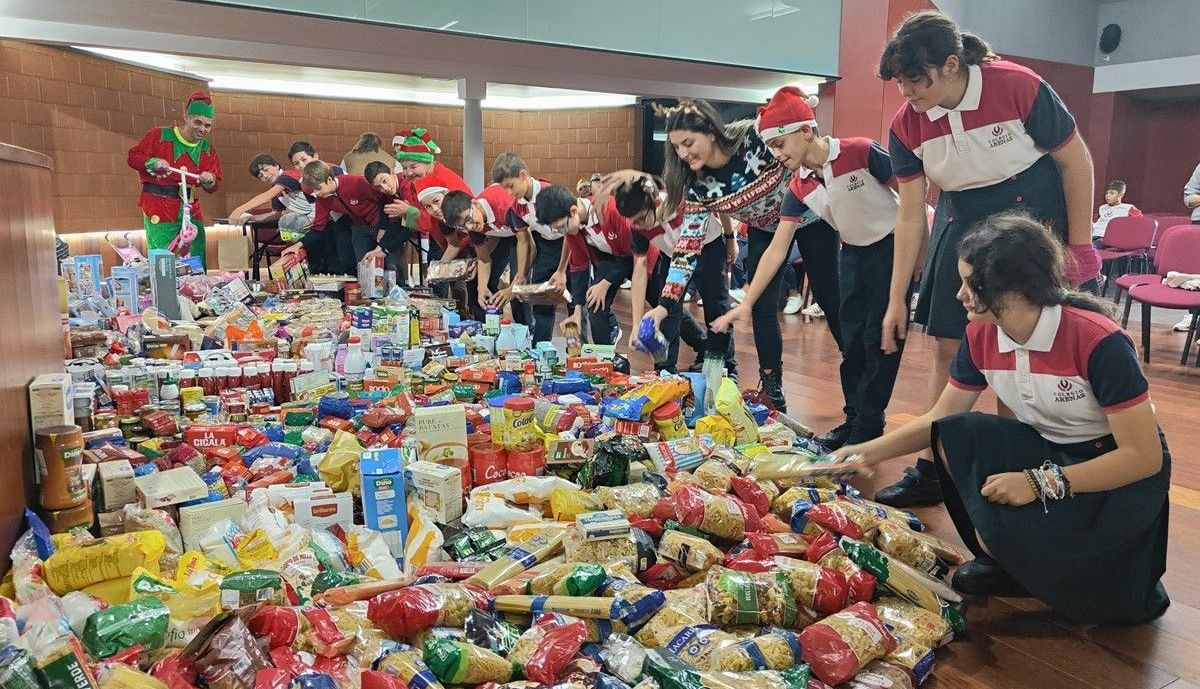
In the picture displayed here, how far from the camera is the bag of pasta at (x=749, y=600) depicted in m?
1.72

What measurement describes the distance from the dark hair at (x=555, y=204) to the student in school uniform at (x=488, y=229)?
25.6 inches

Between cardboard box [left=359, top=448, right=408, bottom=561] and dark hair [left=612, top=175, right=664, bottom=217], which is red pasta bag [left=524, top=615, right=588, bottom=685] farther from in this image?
dark hair [left=612, top=175, right=664, bottom=217]

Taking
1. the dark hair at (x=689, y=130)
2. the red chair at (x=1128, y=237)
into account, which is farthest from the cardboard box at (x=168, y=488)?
the red chair at (x=1128, y=237)

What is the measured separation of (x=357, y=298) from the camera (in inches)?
197

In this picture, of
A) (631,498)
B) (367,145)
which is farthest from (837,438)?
(367,145)

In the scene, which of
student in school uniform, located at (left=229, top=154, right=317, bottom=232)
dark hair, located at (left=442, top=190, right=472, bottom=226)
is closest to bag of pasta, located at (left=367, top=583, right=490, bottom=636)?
dark hair, located at (left=442, top=190, right=472, bottom=226)

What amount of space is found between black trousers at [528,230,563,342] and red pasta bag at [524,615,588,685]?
116 inches

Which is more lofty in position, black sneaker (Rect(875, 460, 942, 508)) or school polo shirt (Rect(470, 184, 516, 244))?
school polo shirt (Rect(470, 184, 516, 244))

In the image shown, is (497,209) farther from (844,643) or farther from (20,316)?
(844,643)

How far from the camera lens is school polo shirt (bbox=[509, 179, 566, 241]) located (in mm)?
4258

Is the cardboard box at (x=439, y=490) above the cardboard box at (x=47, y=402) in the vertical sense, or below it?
below

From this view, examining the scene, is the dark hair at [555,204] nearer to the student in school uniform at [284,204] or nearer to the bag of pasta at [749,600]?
the bag of pasta at [749,600]

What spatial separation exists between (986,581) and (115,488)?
7.05 feet

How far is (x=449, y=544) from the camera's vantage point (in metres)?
2.03
